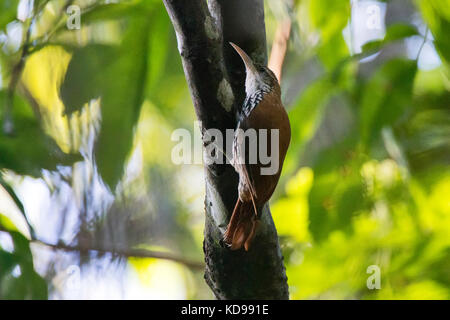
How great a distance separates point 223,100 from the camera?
1.09 metres

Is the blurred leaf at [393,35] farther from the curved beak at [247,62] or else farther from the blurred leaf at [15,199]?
the blurred leaf at [15,199]

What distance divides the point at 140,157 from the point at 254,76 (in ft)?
3.54

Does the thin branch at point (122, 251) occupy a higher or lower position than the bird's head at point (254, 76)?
lower

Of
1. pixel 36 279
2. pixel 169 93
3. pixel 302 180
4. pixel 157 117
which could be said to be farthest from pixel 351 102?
pixel 36 279

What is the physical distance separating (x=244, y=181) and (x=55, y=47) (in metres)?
0.84

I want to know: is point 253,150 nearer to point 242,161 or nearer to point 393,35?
point 242,161

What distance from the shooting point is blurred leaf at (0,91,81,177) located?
1.47 m

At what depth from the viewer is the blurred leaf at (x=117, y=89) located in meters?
1.45

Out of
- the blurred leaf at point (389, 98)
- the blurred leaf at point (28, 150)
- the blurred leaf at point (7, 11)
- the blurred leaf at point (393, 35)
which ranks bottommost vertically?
the blurred leaf at point (28, 150)

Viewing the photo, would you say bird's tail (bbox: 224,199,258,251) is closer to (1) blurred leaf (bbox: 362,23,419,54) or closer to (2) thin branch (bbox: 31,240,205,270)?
(2) thin branch (bbox: 31,240,205,270)

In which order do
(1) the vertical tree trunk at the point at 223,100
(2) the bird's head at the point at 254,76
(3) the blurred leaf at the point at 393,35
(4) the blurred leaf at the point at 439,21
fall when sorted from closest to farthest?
(1) the vertical tree trunk at the point at 223,100 < (2) the bird's head at the point at 254,76 < (4) the blurred leaf at the point at 439,21 < (3) the blurred leaf at the point at 393,35

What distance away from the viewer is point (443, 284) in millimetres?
1824

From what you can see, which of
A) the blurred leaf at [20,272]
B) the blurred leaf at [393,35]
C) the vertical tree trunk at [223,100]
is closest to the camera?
the vertical tree trunk at [223,100]

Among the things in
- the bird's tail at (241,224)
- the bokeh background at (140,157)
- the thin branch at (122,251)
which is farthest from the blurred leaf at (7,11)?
the bird's tail at (241,224)
